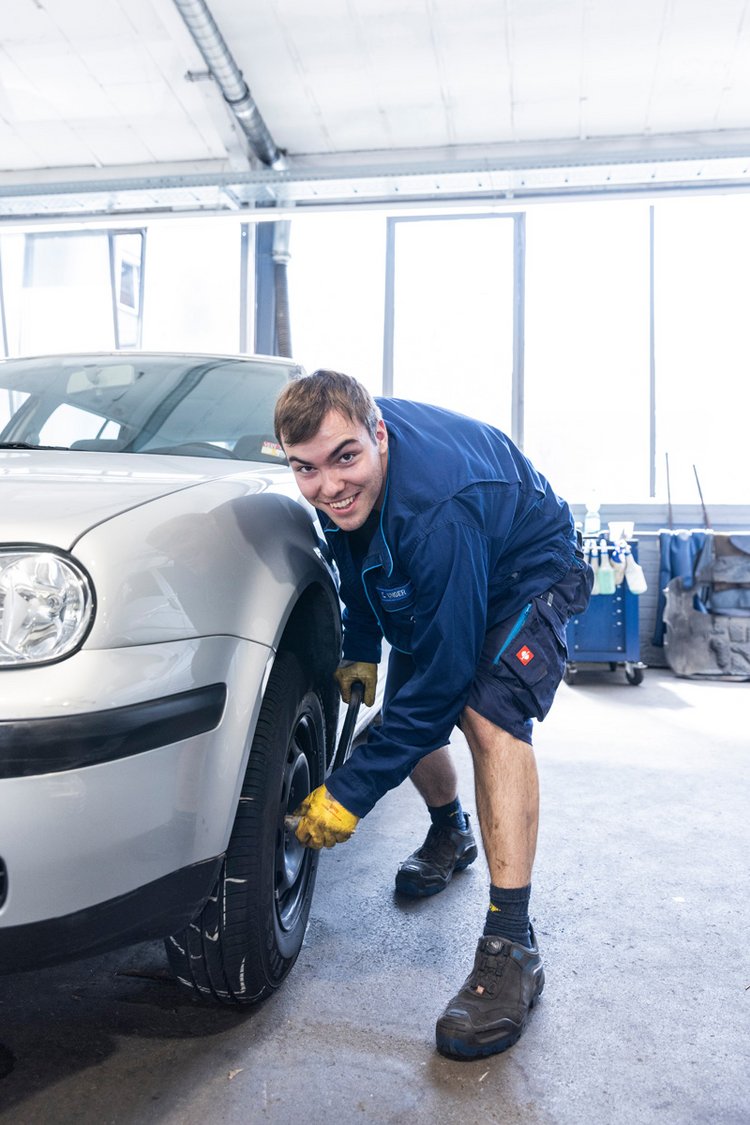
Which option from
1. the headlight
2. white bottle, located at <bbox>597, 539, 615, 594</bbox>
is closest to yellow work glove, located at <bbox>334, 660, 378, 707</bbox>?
the headlight

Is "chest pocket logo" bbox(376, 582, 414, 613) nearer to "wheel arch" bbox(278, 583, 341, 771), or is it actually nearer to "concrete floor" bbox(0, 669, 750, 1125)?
"wheel arch" bbox(278, 583, 341, 771)

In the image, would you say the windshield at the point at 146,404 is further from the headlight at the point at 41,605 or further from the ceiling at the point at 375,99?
the ceiling at the point at 375,99

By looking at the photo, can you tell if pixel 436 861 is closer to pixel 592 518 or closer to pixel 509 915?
pixel 509 915

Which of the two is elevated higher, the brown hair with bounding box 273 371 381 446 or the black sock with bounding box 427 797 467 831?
the brown hair with bounding box 273 371 381 446

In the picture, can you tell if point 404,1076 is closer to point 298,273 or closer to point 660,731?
point 660,731

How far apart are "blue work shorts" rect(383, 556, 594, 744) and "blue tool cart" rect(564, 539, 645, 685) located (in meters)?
3.87

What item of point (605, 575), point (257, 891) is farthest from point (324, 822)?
point (605, 575)

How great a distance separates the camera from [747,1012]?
1.54m

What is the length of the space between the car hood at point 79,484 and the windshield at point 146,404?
25cm

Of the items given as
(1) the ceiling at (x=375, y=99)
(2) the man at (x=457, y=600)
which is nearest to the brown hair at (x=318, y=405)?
(2) the man at (x=457, y=600)

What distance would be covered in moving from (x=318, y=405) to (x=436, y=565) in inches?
13.0

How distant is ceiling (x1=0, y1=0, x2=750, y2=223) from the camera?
4.79 metres

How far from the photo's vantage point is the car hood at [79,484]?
1073 mm

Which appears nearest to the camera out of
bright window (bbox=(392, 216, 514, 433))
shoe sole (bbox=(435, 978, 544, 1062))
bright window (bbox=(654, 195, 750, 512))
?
shoe sole (bbox=(435, 978, 544, 1062))
